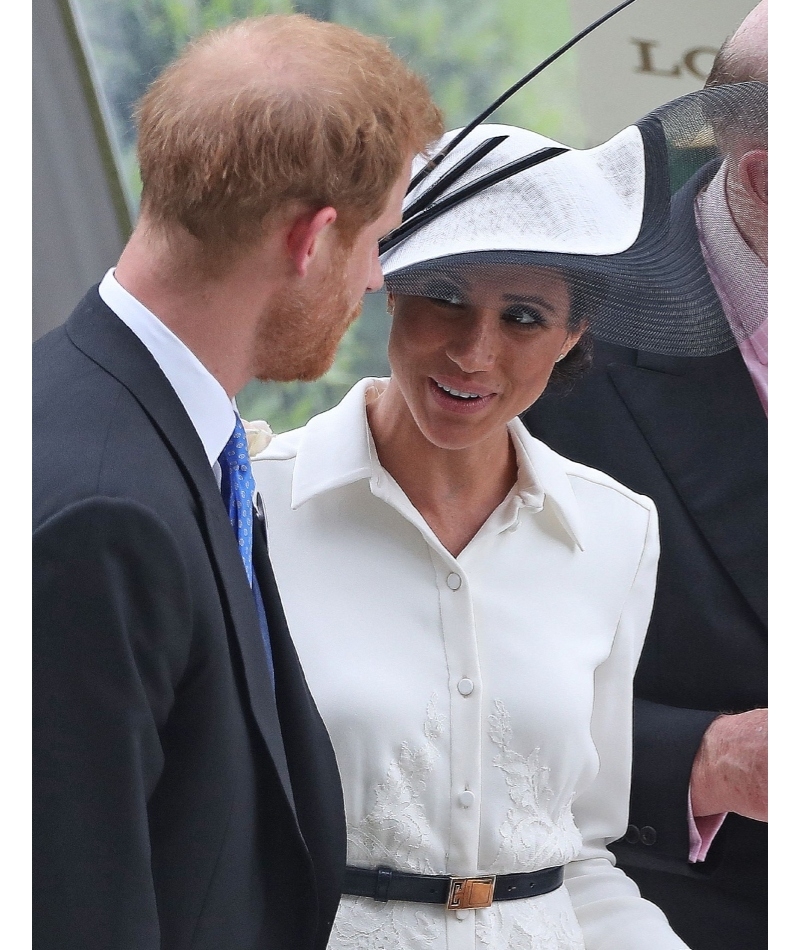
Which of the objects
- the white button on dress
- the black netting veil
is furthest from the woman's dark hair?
the white button on dress

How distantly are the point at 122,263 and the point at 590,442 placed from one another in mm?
591

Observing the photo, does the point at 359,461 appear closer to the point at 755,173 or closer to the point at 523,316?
the point at 523,316

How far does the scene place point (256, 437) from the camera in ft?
3.08

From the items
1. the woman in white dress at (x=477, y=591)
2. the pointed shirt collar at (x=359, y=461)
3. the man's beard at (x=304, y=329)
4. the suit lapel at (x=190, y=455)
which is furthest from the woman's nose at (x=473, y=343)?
the suit lapel at (x=190, y=455)

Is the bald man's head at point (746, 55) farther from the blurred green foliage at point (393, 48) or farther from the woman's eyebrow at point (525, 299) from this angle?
the woman's eyebrow at point (525, 299)

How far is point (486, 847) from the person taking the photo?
Answer: 0.91m

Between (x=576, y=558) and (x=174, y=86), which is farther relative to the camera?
(x=576, y=558)

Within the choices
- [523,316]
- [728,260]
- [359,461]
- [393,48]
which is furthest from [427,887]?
[393,48]

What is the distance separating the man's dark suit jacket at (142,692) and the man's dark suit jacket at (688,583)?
1.60 feet

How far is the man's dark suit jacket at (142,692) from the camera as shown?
54 cm

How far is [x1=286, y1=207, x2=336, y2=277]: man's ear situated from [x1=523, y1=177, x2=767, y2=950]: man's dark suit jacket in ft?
1.69

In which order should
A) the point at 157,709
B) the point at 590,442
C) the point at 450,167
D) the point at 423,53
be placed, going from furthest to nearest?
the point at 590,442, the point at 423,53, the point at 450,167, the point at 157,709

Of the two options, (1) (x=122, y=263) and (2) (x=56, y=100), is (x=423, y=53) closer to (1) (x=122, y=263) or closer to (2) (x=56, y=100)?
(2) (x=56, y=100)
